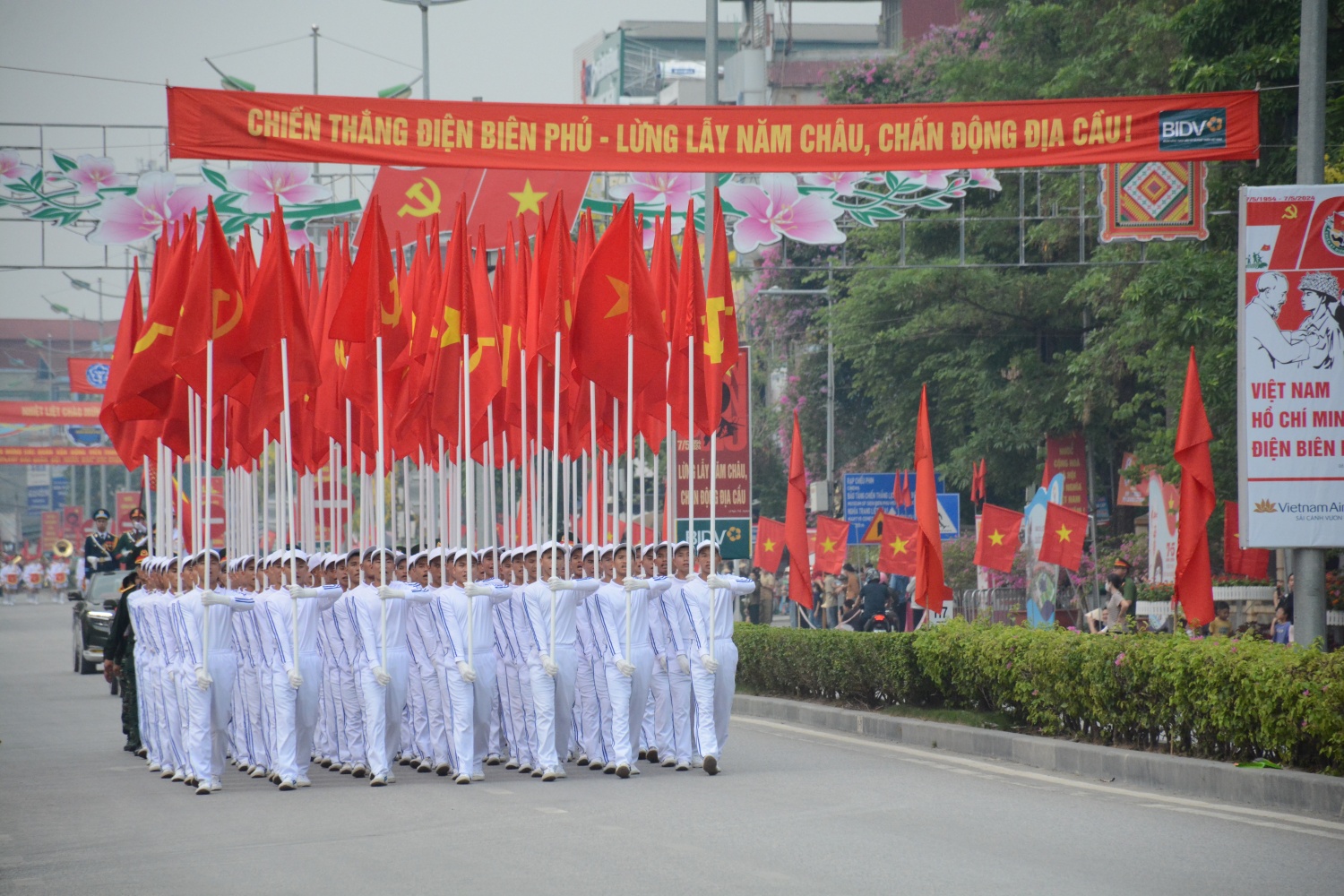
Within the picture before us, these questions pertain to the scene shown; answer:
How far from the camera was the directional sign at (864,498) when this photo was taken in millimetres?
28953

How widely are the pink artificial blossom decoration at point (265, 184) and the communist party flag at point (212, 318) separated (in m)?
7.60

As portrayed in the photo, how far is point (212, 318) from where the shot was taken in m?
13.7

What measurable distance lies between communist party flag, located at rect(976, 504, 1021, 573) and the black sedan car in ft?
37.4

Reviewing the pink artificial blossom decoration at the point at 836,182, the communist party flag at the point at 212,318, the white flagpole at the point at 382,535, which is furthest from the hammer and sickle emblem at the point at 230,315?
the pink artificial blossom decoration at the point at 836,182

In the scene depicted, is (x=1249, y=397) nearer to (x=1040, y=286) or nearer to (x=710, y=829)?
(x=710, y=829)

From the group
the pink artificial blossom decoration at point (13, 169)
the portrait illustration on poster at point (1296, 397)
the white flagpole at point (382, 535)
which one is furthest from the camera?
the pink artificial blossom decoration at point (13, 169)

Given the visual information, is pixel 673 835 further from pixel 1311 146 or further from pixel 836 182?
pixel 836 182

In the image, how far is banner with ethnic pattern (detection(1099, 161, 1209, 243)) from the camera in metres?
18.5

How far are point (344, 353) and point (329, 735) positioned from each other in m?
4.71

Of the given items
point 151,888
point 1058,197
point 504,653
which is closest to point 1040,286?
point 1058,197

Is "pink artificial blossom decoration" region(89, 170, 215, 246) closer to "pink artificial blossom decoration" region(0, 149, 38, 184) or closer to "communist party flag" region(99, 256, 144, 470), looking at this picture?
"pink artificial blossom decoration" region(0, 149, 38, 184)

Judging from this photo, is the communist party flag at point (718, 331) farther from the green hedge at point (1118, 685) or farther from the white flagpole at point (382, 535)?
the white flagpole at point (382, 535)

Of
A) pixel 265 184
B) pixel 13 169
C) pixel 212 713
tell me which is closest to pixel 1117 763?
pixel 212 713

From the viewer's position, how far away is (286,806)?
454 inches
